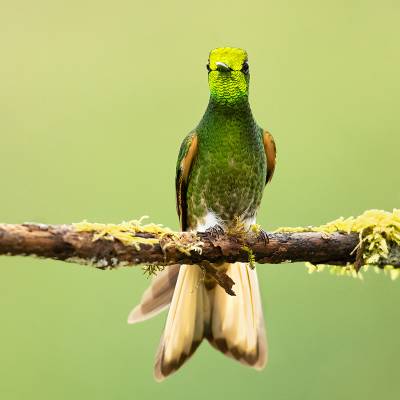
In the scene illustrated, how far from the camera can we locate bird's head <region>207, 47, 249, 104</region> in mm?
3324

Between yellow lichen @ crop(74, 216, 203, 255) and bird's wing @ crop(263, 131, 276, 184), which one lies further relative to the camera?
bird's wing @ crop(263, 131, 276, 184)

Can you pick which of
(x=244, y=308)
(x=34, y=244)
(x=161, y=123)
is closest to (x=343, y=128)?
(x=161, y=123)

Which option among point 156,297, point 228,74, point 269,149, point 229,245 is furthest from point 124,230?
point 269,149

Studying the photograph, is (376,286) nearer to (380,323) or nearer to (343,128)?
(380,323)

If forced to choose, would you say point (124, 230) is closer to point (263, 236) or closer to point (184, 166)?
point (263, 236)

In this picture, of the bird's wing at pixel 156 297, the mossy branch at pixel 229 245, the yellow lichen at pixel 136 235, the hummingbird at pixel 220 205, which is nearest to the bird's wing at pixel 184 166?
the hummingbird at pixel 220 205

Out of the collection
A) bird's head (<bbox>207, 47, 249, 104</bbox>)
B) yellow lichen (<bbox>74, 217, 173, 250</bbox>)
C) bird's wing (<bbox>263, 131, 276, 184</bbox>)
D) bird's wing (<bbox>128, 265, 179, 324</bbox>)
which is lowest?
bird's wing (<bbox>128, 265, 179, 324</bbox>)

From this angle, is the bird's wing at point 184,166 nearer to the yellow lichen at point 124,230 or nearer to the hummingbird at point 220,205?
the hummingbird at point 220,205

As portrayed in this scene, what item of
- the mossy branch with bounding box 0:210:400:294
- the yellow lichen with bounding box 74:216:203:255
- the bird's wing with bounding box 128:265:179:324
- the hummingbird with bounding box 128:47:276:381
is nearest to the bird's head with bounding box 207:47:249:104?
the hummingbird with bounding box 128:47:276:381

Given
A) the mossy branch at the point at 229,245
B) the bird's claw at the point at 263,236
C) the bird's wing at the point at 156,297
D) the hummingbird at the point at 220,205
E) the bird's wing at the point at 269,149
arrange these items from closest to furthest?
the mossy branch at the point at 229,245 < the bird's claw at the point at 263,236 < the bird's wing at the point at 156,297 < the hummingbird at the point at 220,205 < the bird's wing at the point at 269,149

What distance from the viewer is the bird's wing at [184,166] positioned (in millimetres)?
3414

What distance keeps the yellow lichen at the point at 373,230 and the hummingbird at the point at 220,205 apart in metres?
0.51

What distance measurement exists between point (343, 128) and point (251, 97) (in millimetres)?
628

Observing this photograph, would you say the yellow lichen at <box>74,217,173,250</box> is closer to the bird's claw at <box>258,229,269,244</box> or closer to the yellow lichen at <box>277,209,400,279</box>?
the bird's claw at <box>258,229,269,244</box>
